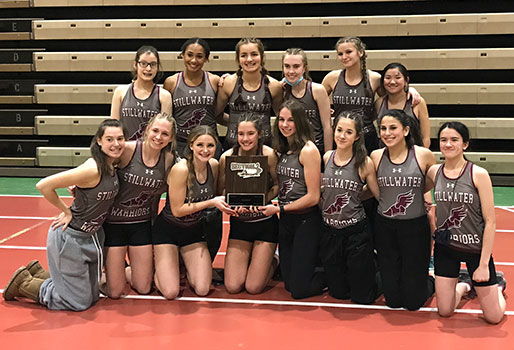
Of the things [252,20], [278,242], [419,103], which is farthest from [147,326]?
[252,20]

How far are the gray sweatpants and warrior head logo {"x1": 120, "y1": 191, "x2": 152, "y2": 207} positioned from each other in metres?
0.37

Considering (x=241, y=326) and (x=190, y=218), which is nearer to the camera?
(x=241, y=326)

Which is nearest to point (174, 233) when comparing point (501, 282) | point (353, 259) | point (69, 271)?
point (69, 271)

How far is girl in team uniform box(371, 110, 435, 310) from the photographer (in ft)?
12.9

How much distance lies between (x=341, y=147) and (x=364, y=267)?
88 centimetres

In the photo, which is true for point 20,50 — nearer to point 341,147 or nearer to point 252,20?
point 252,20

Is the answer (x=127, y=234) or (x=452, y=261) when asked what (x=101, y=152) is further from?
(x=452, y=261)

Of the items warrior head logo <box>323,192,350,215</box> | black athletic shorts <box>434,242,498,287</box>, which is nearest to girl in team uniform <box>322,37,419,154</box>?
warrior head logo <box>323,192,350,215</box>

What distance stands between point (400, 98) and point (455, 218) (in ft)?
4.58

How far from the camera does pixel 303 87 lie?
4.82m

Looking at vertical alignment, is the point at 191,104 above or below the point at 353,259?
above

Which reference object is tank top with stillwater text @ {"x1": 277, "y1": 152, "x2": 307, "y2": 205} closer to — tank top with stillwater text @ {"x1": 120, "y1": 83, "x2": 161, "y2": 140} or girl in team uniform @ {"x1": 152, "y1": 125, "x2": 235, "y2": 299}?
girl in team uniform @ {"x1": 152, "y1": 125, "x2": 235, "y2": 299}

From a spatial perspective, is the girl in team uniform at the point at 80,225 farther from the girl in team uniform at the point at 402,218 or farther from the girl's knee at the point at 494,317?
the girl's knee at the point at 494,317

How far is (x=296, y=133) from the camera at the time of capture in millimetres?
4254
